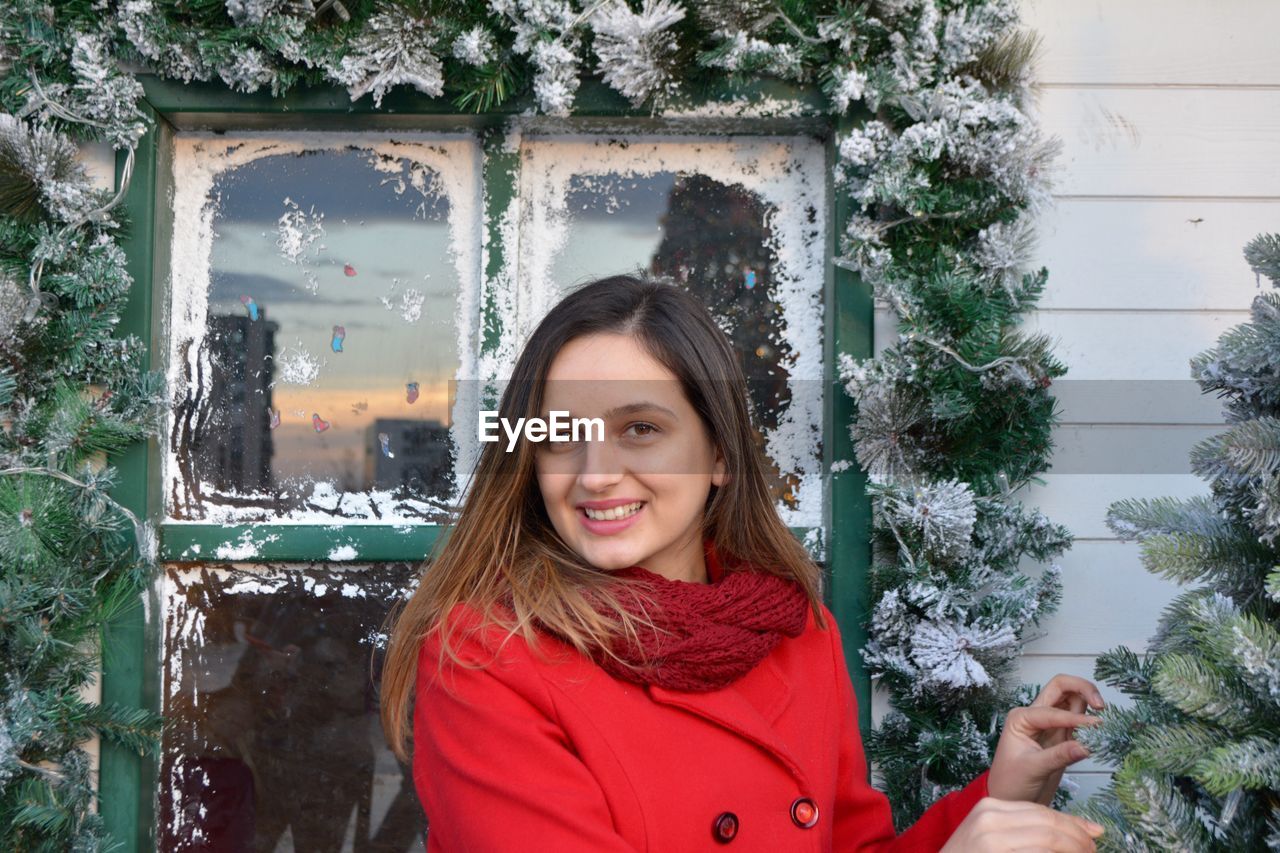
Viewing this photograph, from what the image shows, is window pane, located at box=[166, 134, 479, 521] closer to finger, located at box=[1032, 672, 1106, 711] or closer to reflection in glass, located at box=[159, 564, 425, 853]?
reflection in glass, located at box=[159, 564, 425, 853]

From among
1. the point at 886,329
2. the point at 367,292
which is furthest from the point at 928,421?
the point at 367,292

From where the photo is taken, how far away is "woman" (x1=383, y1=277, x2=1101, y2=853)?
1229 millimetres

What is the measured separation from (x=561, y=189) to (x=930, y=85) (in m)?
0.78

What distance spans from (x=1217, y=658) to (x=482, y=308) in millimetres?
1477

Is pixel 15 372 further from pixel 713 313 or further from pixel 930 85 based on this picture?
pixel 930 85

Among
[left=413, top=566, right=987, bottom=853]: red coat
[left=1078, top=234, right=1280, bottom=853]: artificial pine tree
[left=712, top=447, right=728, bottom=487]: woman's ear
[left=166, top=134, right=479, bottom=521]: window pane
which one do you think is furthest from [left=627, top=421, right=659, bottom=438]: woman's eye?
[left=166, top=134, right=479, bottom=521]: window pane

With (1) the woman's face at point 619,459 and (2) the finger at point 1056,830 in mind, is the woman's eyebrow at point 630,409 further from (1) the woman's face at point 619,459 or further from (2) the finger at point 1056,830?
(2) the finger at point 1056,830

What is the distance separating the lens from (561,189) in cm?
210

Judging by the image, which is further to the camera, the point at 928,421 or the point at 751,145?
the point at 751,145

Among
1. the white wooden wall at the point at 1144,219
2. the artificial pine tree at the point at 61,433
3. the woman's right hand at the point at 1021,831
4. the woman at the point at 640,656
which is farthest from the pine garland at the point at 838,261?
the woman's right hand at the point at 1021,831

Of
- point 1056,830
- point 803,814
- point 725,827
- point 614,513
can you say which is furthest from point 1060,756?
point 614,513

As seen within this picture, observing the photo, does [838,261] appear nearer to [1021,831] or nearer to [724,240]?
[724,240]

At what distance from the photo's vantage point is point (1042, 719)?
1.35m

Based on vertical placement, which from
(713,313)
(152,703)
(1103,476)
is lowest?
(152,703)
